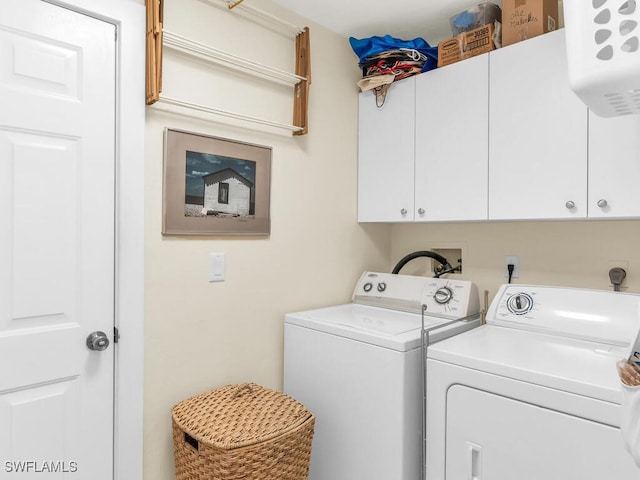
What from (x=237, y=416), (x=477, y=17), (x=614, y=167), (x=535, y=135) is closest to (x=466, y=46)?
(x=477, y=17)

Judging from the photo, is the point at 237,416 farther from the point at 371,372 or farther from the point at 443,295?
the point at 443,295

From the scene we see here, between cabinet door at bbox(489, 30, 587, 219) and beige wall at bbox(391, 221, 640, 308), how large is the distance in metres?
0.38

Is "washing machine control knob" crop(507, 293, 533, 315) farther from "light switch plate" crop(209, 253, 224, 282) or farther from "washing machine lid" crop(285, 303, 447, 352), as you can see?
"light switch plate" crop(209, 253, 224, 282)

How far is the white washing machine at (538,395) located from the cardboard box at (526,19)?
113 cm

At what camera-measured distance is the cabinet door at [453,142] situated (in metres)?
1.96

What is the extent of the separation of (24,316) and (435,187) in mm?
1798

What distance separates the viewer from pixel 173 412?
5.53ft

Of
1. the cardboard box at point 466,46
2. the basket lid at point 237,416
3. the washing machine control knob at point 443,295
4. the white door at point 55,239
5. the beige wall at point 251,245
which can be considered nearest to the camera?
the white door at point 55,239

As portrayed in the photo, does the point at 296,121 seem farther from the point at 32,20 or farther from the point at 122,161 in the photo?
the point at 32,20

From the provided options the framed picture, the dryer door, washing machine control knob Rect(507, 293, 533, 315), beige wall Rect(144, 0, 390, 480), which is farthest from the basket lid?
washing machine control knob Rect(507, 293, 533, 315)

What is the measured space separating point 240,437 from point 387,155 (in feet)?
5.19

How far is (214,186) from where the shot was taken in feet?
6.08
